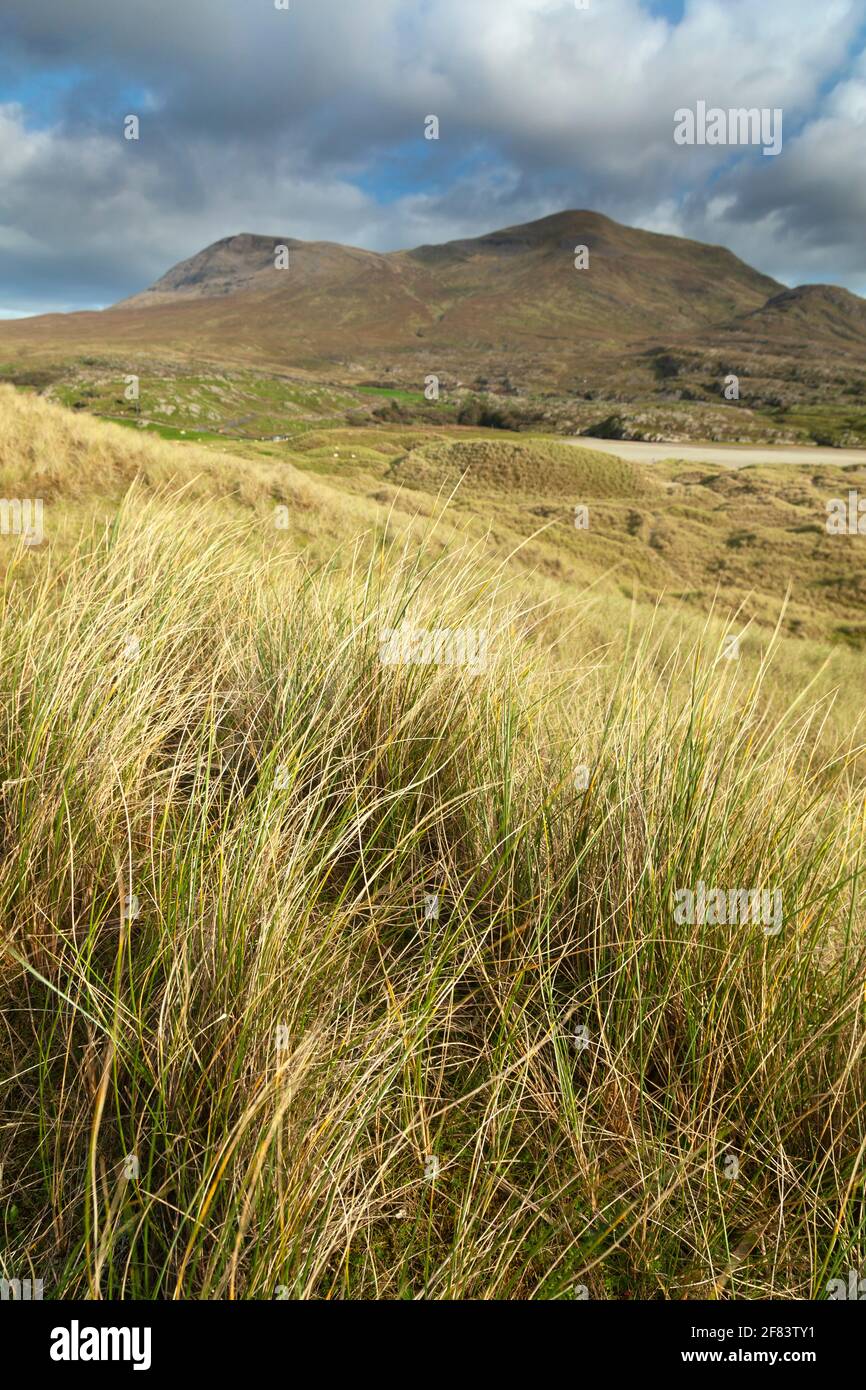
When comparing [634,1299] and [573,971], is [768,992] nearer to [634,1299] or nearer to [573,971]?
[573,971]

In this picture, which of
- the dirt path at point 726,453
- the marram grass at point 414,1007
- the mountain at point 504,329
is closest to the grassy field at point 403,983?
the marram grass at point 414,1007

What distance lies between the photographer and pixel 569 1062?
167 cm

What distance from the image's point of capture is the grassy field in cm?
131

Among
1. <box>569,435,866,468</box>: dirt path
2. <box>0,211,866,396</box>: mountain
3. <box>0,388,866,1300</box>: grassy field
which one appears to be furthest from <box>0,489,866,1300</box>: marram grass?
<box>0,211,866,396</box>: mountain

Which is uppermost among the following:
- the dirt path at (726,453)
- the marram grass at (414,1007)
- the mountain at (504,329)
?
the mountain at (504,329)

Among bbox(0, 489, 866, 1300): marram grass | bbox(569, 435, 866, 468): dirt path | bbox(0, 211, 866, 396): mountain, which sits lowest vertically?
bbox(0, 489, 866, 1300): marram grass

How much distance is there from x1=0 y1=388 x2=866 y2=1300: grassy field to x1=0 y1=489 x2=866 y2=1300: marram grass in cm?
1

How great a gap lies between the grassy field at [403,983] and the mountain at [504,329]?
79594 mm

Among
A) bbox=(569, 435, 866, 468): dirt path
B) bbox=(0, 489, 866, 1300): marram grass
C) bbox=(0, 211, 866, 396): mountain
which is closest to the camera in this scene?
bbox=(0, 489, 866, 1300): marram grass

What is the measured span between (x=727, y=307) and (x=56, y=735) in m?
222

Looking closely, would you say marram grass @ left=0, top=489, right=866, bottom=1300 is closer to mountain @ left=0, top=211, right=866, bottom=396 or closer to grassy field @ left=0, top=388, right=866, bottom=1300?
grassy field @ left=0, top=388, right=866, bottom=1300

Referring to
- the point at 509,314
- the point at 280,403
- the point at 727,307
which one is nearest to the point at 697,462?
the point at 280,403

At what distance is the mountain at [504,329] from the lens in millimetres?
94125

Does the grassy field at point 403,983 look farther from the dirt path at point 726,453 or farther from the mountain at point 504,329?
the mountain at point 504,329
